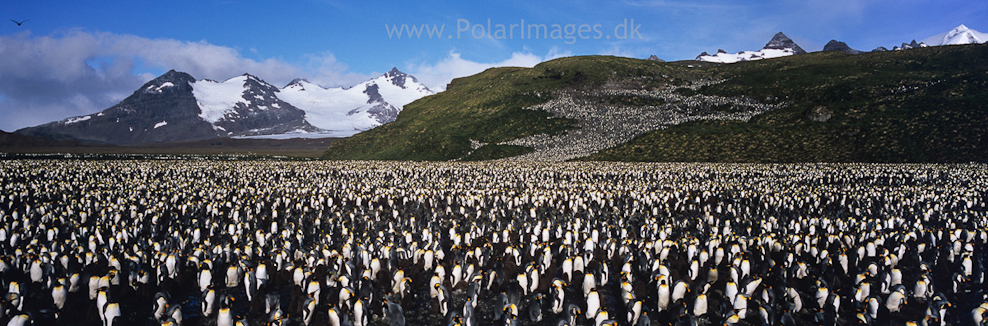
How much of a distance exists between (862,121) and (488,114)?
4361 cm

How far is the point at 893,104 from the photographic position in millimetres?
48688

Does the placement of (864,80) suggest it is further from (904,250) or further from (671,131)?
(904,250)

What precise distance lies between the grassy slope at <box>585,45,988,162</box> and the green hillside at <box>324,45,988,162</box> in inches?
4.2

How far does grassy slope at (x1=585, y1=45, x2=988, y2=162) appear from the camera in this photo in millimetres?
40719

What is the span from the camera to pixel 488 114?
228 feet

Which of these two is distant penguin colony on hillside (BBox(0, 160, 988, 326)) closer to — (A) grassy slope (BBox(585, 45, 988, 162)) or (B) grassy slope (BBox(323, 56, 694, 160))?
(A) grassy slope (BBox(585, 45, 988, 162))

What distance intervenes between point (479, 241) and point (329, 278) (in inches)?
162

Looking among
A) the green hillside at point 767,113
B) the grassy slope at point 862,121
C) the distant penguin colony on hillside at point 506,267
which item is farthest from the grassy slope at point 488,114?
the distant penguin colony on hillside at point 506,267

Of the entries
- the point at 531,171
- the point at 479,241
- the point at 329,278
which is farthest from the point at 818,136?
the point at 329,278

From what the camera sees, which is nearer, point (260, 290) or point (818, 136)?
point (260, 290)

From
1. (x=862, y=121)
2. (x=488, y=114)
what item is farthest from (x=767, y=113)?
(x=488, y=114)

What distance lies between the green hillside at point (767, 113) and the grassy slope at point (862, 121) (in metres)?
0.11

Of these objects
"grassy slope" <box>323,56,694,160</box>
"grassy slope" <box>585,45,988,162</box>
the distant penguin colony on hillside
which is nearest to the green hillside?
"grassy slope" <box>585,45,988,162</box>

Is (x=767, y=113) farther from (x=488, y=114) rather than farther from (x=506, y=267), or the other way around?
(x=506, y=267)
